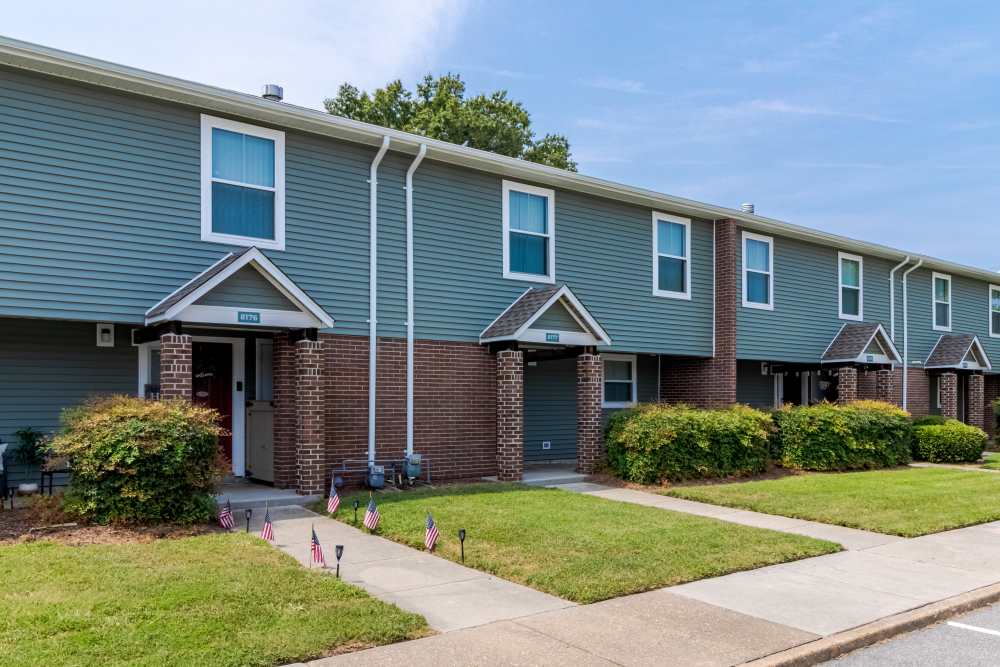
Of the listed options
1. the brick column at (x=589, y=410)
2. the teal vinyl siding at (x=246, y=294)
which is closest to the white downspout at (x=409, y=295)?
the teal vinyl siding at (x=246, y=294)

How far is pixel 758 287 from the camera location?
18.8m

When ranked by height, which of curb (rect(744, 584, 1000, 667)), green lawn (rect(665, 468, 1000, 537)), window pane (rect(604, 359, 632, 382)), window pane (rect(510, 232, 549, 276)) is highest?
window pane (rect(510, 232, 549, 276))

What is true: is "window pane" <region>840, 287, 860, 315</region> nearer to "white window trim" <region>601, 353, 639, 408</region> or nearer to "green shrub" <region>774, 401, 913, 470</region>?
"green shrub" <region>774, 401, 913, 470</region>

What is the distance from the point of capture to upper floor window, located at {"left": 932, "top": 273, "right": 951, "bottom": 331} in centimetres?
2423

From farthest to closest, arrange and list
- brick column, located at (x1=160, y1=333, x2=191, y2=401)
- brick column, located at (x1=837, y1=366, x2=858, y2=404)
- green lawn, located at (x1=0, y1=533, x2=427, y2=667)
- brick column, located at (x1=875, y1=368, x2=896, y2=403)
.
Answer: brick column, located at (x1=875, y1=368, x2=896, y2=403) < brick column, located at (x1=837, y1=366, x2=858, y2=404) < brick column, located at (x1=160, y1=333, x2=191, y2=401) < green lawn, located at (x1=0, y1=533, x2=427, y2=667)

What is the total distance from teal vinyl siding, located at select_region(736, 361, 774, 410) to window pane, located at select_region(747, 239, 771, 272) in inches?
112

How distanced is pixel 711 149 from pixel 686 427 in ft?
35.5

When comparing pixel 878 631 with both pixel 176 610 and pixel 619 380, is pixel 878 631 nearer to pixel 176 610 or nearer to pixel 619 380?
pixel 176 610

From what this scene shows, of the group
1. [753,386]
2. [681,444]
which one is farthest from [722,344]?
[681,444]

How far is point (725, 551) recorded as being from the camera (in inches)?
331

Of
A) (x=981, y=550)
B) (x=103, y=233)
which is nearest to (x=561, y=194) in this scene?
(x=103, y=233)

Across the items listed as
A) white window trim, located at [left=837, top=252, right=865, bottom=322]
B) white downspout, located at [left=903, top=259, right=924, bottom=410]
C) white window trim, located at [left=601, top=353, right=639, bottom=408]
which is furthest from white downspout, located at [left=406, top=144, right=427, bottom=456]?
white downspout, located at [left=903, top=259, right=924, bottom=410]

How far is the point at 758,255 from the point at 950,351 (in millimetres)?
8802

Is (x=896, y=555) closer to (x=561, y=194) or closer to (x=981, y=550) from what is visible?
(x=981, y=550)
